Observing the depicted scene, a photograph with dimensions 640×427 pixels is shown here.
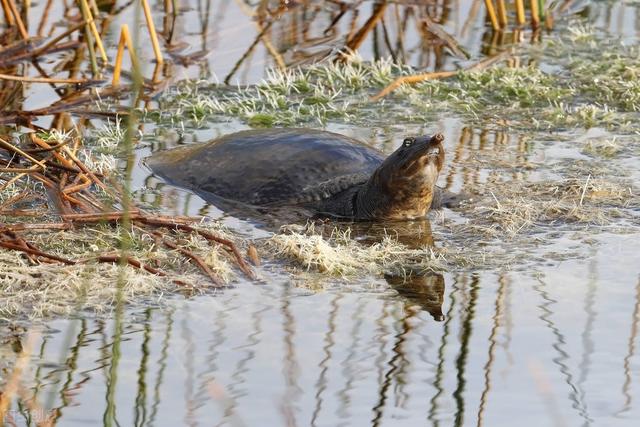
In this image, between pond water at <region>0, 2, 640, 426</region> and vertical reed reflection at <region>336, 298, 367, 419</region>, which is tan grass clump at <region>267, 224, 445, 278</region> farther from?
vertical reed reflection at <region>336, 298, 367, 419</region>

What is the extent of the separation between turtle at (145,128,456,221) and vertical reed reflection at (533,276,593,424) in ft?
3.40

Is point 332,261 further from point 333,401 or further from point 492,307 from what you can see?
point 333,401

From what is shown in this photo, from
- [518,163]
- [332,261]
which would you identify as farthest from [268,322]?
[518,163]

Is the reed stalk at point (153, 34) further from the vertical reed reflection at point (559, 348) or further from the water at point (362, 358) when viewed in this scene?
the vertical reed reflection at point (559, 348)

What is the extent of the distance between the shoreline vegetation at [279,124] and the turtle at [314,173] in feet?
0.77

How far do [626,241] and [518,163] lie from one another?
1.30 metres

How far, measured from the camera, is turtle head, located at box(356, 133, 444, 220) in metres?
5.44

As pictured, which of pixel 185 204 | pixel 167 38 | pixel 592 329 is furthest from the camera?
pixel 167 38

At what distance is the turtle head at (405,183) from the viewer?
5441 millimetres

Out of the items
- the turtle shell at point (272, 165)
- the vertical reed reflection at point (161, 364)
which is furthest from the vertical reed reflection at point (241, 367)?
the turtle shell at point (272, 165)

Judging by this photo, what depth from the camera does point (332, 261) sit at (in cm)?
471

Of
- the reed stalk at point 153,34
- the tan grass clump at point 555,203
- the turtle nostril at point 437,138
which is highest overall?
the reed stalk at point 153,34

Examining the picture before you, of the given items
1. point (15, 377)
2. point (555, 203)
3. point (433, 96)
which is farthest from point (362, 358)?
point (433, 96)

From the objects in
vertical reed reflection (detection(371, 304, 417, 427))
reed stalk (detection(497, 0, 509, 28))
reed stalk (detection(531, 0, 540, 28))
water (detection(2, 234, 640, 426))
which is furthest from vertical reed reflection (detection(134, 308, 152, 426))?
reed stalk (detection(531, 0, 540, 28))
